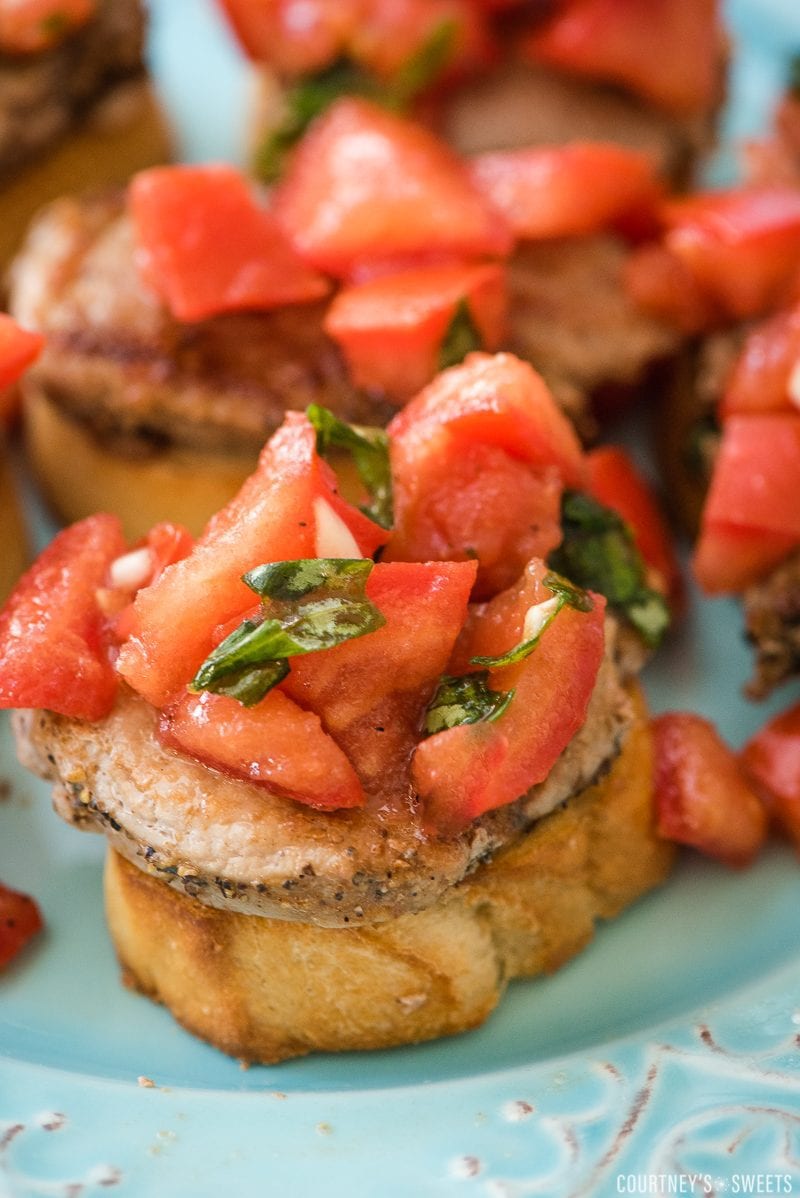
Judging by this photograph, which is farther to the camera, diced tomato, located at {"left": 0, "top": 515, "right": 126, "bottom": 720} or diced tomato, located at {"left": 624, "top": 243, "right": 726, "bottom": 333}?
diced tomato, located at {"left": 624, "top": 243, "right": 726, "bottom": 333}

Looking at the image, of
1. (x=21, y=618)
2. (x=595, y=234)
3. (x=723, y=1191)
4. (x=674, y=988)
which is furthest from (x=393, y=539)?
(x=595, y=234)

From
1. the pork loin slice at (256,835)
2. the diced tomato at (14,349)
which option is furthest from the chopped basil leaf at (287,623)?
the diced tomato at (14,349)

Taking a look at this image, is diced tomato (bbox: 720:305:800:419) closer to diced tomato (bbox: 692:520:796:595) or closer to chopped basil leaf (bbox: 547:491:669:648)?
diced tomato (bbox: 692:520:796:595)

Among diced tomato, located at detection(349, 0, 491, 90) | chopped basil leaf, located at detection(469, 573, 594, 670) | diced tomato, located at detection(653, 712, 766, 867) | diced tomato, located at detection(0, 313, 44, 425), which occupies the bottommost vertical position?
diced tomato, located at detection(653, 712, 766, 867)

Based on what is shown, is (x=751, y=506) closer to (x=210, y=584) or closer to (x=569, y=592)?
(x=569, y=592)

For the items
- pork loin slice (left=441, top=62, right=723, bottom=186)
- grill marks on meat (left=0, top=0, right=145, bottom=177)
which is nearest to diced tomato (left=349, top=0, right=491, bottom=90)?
pork loin slice (left=441, top=62, right=723, bottom=186)

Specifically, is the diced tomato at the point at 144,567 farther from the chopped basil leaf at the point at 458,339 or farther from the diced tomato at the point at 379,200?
the diced tomato at the point at 379,200
